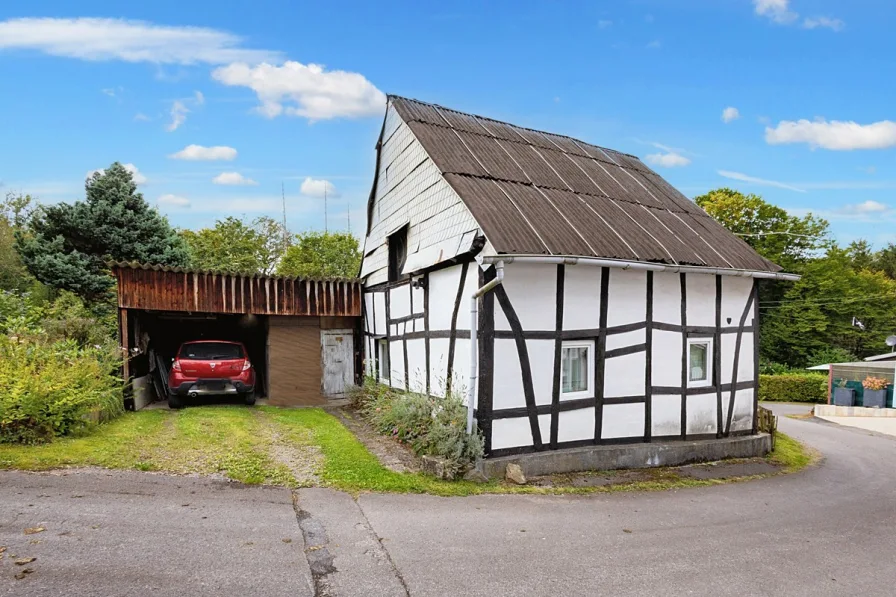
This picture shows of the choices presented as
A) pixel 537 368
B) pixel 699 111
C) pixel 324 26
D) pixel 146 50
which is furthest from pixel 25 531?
pixel 699 111

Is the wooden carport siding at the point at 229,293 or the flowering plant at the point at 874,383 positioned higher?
the wooden carport siding at the point at 229,293

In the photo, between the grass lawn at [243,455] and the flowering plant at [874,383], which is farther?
the flowering plant at [874,383]

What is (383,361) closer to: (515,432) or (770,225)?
(515,432)

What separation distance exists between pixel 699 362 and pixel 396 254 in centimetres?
659

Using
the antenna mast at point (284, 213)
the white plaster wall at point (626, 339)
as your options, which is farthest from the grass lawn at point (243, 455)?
the antenna mast at point (284, 213)

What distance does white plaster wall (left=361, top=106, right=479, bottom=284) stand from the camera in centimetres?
870

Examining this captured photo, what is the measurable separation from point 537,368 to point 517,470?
1498 mm

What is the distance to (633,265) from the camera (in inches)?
325

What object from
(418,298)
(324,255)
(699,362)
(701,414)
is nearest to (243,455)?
(418,298)

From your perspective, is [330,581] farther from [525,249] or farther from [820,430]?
[820,430]

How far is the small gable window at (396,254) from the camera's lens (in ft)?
38.1

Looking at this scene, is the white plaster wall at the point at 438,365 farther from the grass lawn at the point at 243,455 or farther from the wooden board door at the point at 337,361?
the wooden board door at the point at 337,361

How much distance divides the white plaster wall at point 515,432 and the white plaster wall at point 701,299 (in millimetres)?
3555

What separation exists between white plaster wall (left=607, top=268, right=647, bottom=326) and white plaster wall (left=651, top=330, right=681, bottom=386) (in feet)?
1.83
